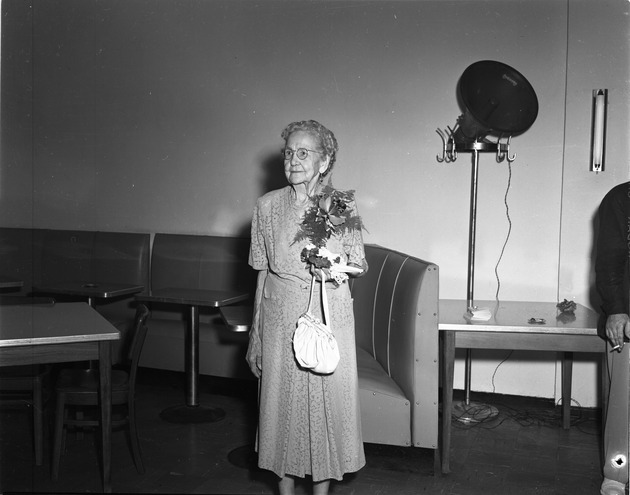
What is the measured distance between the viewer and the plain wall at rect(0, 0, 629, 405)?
482cm

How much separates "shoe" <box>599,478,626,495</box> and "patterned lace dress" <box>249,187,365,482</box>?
1.41 m

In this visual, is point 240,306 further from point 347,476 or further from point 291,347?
point 291,347

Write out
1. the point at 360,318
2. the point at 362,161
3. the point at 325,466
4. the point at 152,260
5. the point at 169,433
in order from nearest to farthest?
1. the point at 325,466
2. the point at 169,433
3. the point at 360,318
4. the point at 362,161
5. the point at 152,260

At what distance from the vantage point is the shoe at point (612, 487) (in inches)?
129

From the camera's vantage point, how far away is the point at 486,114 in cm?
444

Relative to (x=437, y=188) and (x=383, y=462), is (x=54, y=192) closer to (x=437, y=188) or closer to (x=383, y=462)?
(x=437, y=188)

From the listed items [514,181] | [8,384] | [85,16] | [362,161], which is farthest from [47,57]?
[514,181]

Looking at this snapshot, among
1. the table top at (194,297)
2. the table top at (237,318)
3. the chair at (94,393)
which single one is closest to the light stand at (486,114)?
the table top at (237,318)

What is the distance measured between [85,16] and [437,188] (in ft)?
12.7

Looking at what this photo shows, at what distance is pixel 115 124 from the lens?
632 centimetres

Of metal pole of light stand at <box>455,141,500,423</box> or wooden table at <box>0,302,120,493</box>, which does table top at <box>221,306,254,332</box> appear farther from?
metal pole of light stand at <box>455,141,500,423</box>

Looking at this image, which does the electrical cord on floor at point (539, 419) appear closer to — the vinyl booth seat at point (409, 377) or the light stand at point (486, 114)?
the light stand at point (486, 114)

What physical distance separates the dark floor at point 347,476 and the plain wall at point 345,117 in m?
0.78

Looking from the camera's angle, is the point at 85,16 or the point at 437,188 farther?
the point at 85,16
